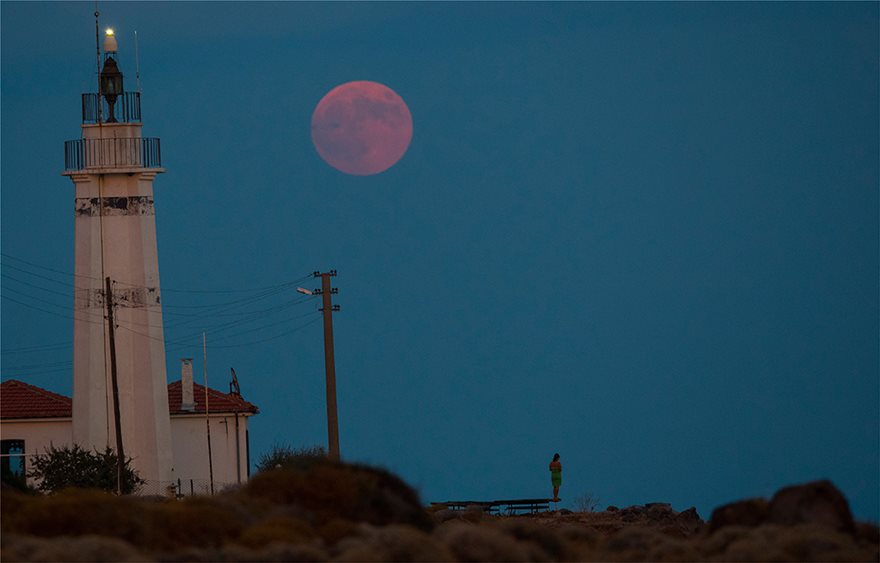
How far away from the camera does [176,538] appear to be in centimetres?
2314

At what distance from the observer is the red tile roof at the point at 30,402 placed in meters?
56.2

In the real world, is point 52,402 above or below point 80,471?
above

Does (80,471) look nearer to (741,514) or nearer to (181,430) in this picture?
(181,430)

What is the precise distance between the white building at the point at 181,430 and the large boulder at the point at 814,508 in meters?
30.3

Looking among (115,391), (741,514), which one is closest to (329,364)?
(115,391)

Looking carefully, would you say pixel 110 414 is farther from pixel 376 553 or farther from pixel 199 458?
pixel 376 553

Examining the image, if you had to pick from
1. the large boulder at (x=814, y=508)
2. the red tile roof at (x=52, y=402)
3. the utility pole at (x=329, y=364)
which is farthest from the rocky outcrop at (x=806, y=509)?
the red tile roof at (x=52, y=402)

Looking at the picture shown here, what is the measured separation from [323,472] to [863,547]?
7954 millimetres

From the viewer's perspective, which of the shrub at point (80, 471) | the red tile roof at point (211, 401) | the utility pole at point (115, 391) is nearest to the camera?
the utility pole at point (115, 391)

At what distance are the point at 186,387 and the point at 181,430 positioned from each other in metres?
1.65

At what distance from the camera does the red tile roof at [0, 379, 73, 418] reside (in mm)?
56156

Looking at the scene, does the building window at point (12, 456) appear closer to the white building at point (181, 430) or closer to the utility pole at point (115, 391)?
the white building at point (181, 430)

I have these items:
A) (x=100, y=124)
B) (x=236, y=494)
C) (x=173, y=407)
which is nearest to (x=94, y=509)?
(x=236, y=494)

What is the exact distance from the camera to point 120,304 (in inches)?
2085
